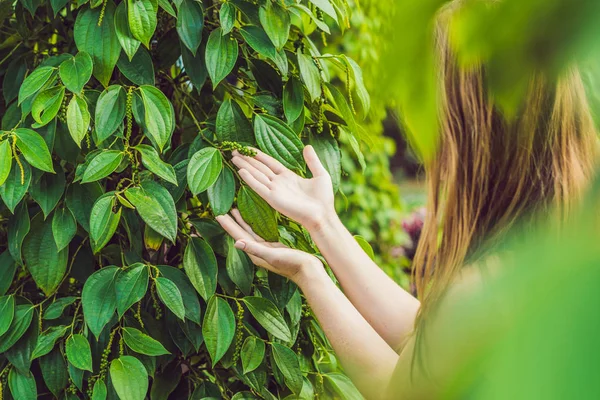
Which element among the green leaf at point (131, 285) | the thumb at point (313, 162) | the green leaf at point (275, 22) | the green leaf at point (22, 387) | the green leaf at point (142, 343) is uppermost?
Result: the green leaf at point (275, 22)

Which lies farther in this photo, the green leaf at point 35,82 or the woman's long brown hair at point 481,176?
the green leaf at point 35,82

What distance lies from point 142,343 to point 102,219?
0.19 metres

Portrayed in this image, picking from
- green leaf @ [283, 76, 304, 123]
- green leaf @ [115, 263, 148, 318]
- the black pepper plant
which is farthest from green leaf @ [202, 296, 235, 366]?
green leaf @ [283, 76, 304, 123]

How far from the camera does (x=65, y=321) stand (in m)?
1.04

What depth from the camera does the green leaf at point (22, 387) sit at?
39.1 inches

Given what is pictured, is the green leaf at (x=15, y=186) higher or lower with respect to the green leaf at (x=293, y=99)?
lower

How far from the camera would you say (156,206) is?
93 centimetres

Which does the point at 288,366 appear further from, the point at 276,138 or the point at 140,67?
the point at 140,67

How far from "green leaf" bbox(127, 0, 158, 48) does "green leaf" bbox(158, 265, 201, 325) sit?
1.06ft

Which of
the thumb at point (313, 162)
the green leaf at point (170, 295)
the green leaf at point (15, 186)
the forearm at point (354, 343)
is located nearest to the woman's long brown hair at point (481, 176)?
the forearm at point (354, 343)

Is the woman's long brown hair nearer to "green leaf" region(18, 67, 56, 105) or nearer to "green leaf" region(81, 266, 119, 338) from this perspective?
"green leaf" region(81, 266, 119, 338)

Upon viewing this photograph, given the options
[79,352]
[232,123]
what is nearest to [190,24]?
[232,123]

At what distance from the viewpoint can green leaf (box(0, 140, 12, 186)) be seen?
2.97 feet

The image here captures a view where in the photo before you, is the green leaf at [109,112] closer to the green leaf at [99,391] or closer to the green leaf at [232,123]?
the green leaf at [232,123]
